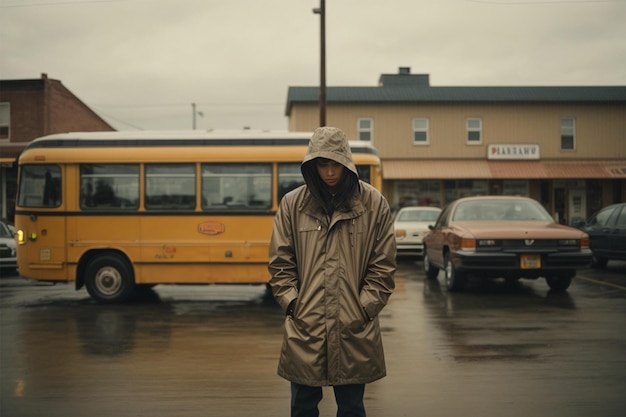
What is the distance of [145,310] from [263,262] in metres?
2.03

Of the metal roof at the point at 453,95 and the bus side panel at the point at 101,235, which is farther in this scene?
the metal roof at the point at 453,95

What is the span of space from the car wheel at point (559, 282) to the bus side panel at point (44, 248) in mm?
8595

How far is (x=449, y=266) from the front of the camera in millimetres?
11727

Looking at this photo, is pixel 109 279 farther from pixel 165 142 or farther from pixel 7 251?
pixel 7 251

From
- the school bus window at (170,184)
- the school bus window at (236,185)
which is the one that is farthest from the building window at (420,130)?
the school bus window at (170,184)

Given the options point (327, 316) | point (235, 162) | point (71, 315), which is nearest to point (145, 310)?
point (71, 315)

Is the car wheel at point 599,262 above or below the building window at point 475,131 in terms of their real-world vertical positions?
below

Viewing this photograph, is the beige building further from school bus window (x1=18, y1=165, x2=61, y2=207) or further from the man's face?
the man's face

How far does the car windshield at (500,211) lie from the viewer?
11875mm

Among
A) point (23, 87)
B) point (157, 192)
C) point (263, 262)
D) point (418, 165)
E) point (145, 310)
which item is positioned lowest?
point (145, 310)

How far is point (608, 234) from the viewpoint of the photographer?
15.1m

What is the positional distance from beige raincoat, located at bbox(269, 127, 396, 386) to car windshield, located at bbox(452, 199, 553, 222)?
29.1ft

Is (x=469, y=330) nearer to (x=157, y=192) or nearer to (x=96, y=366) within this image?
(x=96, y=366)

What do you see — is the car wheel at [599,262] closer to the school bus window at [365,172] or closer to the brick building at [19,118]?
the school bus window at [365,172]
